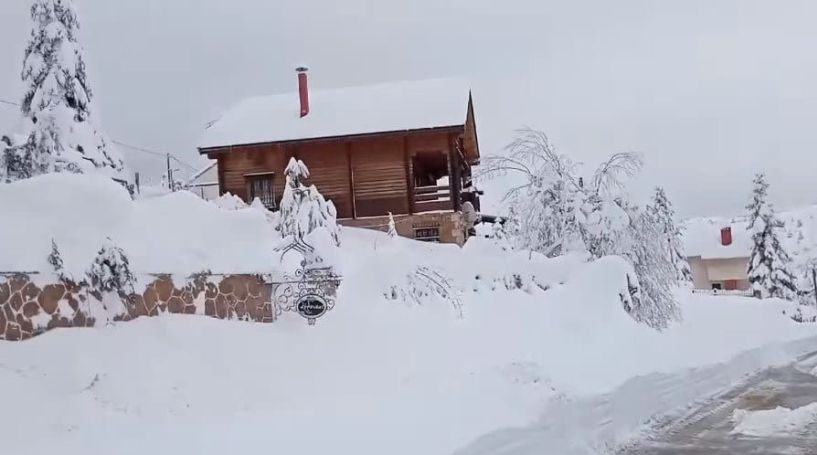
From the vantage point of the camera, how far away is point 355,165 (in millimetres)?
26953

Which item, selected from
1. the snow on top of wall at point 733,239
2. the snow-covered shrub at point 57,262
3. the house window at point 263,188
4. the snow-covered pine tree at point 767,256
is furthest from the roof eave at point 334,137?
the snow on top of wall at point 733,239

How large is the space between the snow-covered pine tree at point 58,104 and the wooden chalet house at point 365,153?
1278 centimetres

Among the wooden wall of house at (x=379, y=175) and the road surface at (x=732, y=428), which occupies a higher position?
the wooden wall of house at (x=379, y=175)

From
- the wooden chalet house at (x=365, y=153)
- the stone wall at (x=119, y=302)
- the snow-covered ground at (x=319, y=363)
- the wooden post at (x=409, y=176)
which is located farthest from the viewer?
the wooden post at (x=409, y=176)

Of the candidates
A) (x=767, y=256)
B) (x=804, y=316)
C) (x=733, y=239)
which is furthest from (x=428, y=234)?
(x=733, y=239)

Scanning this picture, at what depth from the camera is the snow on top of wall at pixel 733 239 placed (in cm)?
6519

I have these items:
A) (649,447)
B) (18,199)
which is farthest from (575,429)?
(18,199)

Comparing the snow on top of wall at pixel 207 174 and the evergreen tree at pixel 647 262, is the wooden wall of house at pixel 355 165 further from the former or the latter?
the evergreen tree at pixel 647 262

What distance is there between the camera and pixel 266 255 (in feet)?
35.8

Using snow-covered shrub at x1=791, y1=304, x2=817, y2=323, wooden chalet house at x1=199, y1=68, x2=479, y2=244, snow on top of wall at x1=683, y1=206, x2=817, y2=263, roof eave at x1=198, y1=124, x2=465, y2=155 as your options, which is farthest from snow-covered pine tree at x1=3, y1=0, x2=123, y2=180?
snow on top of wall at x1=683, y1=206, x2=817, y2=263

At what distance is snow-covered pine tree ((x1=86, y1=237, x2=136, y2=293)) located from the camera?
26.3 feet

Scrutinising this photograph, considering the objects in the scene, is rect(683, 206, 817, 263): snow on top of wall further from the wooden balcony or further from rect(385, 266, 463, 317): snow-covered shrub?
rect(385, 266, 463, 317): snow-covered shrub

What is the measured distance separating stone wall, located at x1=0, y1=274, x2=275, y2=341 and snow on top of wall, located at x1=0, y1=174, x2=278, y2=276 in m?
0.16

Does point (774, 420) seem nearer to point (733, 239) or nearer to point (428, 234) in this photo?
point (428, 234)
